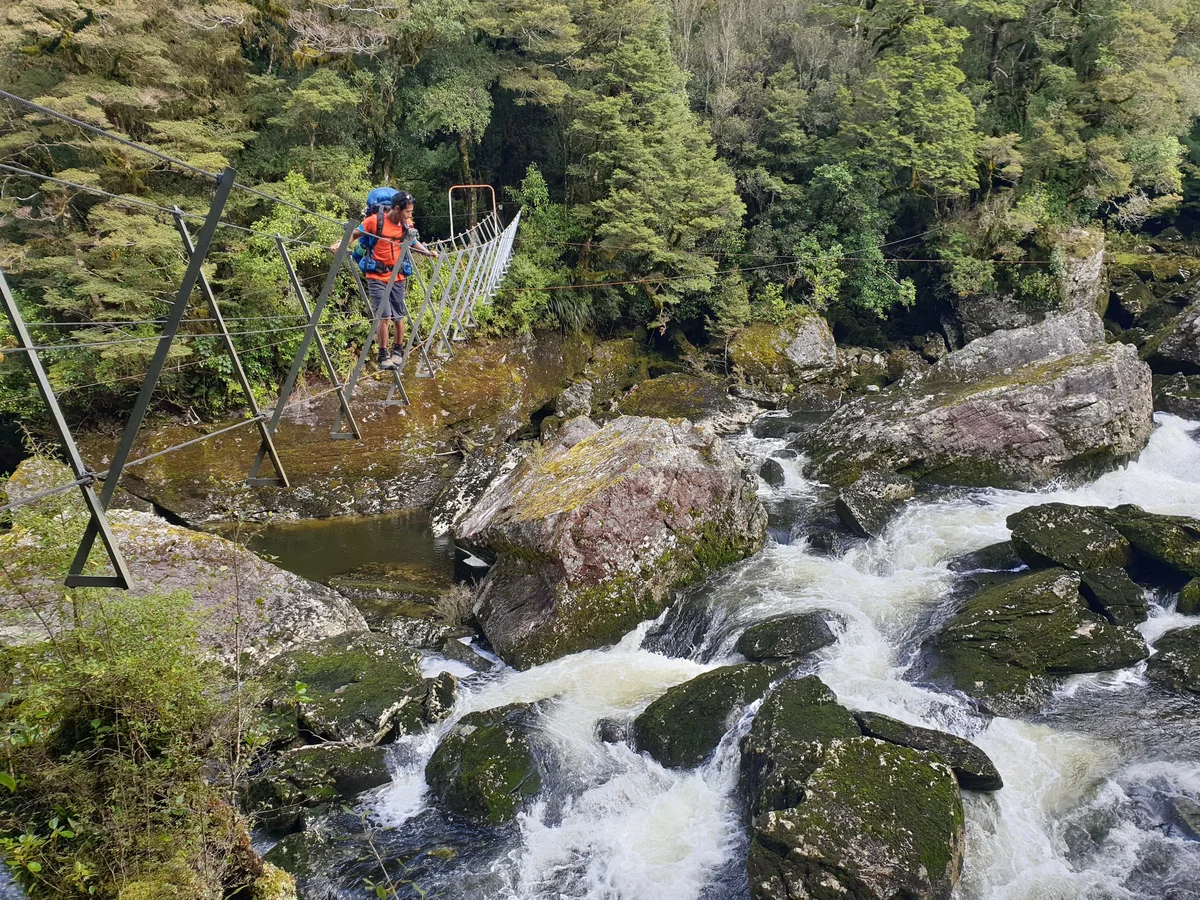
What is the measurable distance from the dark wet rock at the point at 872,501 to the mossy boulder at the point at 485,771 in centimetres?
576

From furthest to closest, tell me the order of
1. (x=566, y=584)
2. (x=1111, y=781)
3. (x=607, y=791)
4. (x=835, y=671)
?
→ (x=566, y=584), (x=835, y=671), (x=607, y=791), (x=1111, y=781)

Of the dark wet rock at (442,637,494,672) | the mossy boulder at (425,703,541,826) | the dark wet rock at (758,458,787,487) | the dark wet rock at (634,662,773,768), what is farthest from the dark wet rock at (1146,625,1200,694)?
the dark wet rock at (442,637,494,672)

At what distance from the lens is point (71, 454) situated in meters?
3.07

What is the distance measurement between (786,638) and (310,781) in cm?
509

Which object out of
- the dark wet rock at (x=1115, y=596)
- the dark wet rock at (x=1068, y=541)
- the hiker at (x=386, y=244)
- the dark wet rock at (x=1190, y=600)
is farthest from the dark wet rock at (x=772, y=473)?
the hiker at (x=386, y=244)

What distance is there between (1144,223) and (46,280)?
94.8 ft

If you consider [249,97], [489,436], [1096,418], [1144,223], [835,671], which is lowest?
[489,436]

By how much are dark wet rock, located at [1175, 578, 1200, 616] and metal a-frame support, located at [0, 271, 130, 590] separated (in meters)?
10.1

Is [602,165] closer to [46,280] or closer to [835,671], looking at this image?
[46,280]

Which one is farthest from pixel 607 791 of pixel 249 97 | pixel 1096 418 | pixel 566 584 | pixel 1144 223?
pixel 1144 223

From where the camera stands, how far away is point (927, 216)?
20.6 metres

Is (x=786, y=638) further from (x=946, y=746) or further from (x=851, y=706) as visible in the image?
(x=946, y=746)

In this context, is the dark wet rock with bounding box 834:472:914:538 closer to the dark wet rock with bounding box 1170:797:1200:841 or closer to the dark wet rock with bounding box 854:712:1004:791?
the dark wet rock with bounding box 854:712:1004:791

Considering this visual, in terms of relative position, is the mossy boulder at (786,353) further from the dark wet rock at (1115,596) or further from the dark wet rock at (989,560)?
the dark wet rock at (1115,596)
